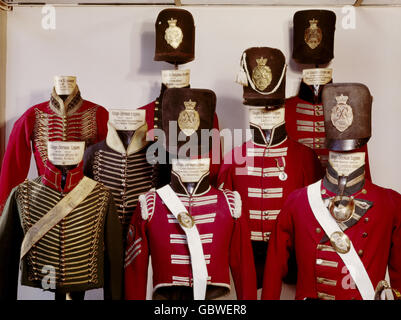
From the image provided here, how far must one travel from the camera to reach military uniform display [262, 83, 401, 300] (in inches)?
106

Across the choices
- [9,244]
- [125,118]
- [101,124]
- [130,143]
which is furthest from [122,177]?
[9,244]

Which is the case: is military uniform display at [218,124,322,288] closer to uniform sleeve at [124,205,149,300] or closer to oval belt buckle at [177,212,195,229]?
oval belt buckle at [177,212,195,229]

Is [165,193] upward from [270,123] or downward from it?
downward

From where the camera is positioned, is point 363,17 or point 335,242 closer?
point 335,242

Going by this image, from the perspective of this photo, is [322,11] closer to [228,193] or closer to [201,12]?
[201,12]

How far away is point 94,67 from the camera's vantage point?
4.10m

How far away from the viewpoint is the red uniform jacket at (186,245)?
2.77 m

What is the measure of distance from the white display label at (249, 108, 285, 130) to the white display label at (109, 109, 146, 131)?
2.12 ft

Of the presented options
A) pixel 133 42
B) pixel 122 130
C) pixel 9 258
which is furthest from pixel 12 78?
pixel 9 258

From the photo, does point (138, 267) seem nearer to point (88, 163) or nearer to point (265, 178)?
point (88, 163)

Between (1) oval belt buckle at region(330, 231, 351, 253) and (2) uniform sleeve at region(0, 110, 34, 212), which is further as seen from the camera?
(2) uniform sleeve at region(0, 110, 34, 212)

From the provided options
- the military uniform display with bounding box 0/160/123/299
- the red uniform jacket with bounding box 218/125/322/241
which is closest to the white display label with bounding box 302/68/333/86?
the red uniform jacket with bounding box 218/125/322/241

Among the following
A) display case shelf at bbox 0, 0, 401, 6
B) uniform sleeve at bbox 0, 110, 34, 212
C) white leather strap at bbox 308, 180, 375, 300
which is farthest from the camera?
display case shelf at bbox 0, 0, 401, 6

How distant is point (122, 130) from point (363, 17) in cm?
197
